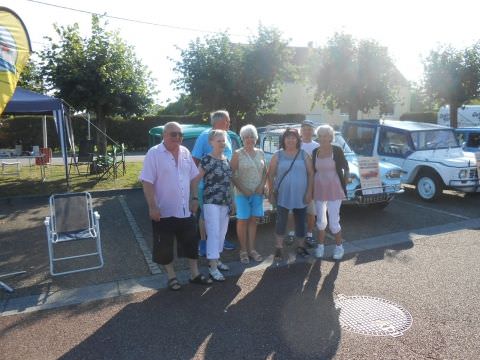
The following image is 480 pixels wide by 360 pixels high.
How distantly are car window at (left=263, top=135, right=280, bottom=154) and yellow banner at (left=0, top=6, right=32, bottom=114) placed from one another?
518 cm

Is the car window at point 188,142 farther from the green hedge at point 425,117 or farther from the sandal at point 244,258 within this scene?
the green hedge at point 425,117

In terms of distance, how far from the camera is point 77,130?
82.0ft

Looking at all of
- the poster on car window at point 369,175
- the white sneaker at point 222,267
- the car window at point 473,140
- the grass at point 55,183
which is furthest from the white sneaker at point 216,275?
the car window at point 473,140

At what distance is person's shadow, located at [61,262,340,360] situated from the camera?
127 inches

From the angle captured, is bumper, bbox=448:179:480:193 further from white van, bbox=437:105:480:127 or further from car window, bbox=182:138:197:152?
white van, bbox=437:105:480:127

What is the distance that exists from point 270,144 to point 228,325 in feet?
18.5

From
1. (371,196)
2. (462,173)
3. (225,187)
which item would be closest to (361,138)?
(462,173)

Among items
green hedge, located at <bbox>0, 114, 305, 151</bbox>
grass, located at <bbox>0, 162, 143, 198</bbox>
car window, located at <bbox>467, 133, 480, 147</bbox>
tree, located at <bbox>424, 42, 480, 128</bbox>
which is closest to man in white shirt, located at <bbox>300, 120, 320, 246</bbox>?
grass, located at <bbox>0, 162, 143, 198</bbox>

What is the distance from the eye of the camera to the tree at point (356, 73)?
53.7 ft

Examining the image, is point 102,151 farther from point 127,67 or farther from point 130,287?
point 130,287

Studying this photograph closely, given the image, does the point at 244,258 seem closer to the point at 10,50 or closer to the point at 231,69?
the point at 10,50

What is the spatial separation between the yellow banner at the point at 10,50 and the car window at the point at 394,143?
7.91 metres

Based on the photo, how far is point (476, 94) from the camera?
18672 millimetres

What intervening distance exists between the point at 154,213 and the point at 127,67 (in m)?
10.5
